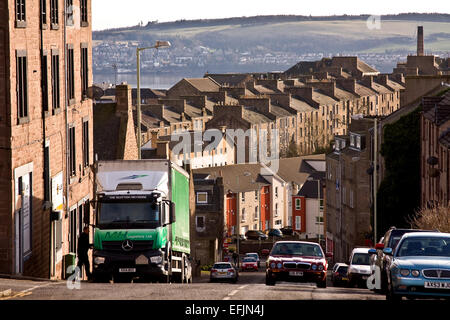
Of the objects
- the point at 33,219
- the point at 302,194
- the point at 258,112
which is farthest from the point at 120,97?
the point at 258,112

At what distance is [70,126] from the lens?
1708 inches

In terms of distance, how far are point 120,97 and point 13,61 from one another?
26.9 meters

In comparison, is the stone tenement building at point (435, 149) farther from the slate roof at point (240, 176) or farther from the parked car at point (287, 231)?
the slate roof at point (240, 176)

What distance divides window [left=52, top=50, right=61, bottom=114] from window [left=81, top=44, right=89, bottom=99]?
617 cm

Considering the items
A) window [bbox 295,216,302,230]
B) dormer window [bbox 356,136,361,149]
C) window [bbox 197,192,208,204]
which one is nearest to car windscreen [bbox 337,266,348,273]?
dormer window [bbox 356,136,361,149]

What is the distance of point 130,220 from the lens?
32750mm

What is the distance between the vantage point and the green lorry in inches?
1288

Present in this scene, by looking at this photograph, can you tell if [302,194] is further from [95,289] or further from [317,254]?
[95,289]

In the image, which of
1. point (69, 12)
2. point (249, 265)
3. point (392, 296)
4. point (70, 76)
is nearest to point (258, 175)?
point (249, 265)

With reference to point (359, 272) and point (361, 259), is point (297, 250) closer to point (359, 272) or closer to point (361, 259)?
point (359, 272)

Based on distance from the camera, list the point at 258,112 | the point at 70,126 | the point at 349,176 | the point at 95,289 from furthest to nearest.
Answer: the point at 258,112 < the point at 349,176 < the point at 70,126 < the point at 95,289

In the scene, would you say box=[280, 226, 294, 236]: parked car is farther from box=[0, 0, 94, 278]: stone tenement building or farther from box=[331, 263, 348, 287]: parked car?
box=[0, 0, 94, 278]: stone tenement building

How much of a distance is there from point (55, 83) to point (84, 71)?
7.73 meters

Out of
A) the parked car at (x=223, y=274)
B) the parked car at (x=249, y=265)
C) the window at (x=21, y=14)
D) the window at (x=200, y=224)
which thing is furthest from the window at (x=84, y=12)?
the window at (x=200, y=224)
